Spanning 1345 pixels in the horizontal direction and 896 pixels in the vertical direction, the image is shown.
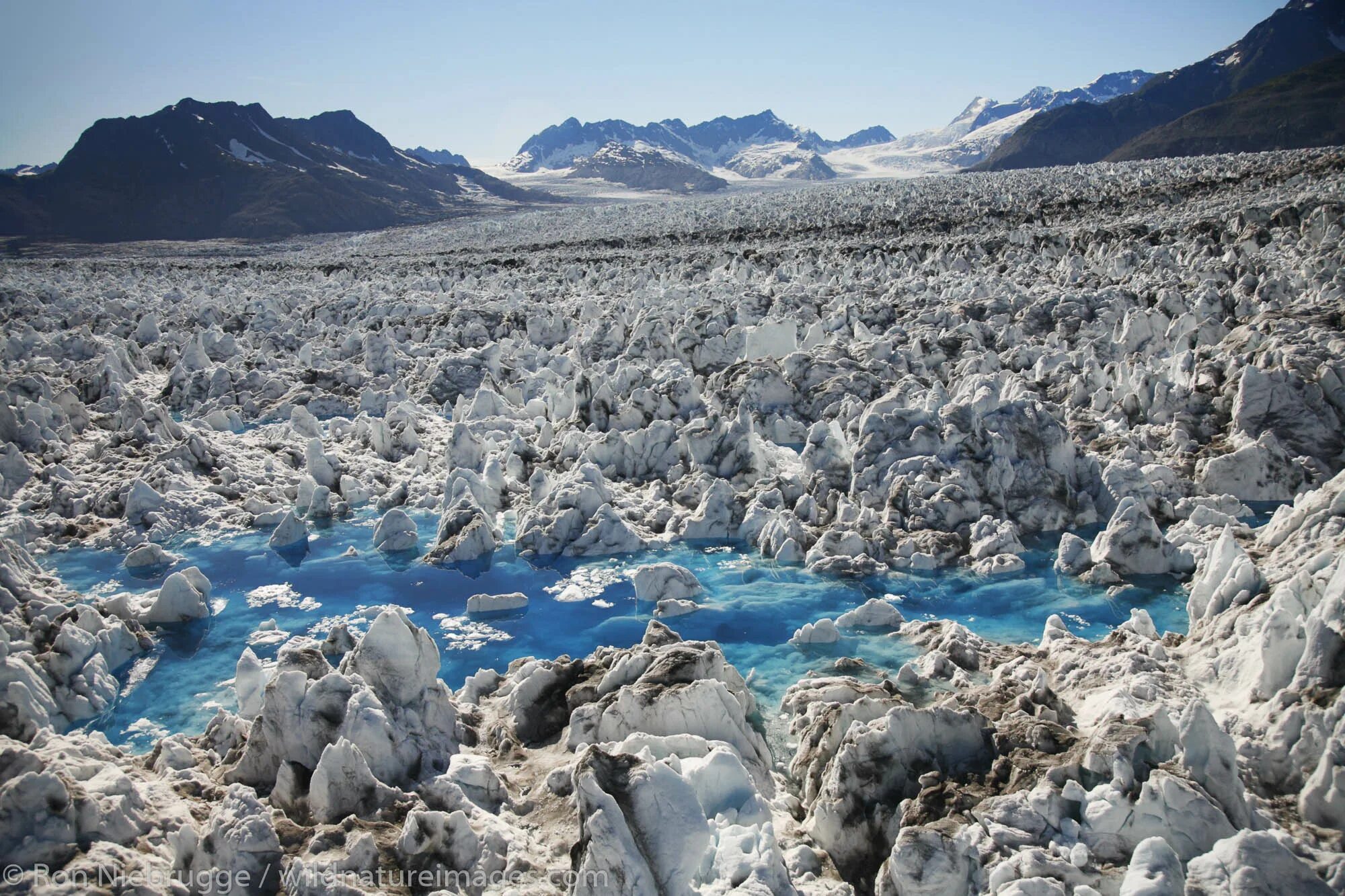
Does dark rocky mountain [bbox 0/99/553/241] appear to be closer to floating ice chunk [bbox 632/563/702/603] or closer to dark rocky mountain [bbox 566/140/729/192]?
dark rocky mountain [bbox 566/140/729/192]

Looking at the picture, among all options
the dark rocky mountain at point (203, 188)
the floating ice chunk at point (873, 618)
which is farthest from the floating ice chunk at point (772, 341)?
the dark rocky mountain at point (203, 188)

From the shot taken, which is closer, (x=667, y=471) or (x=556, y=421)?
(x=667, y=471)

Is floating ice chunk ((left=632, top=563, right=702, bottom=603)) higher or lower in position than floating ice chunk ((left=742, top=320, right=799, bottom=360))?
lower

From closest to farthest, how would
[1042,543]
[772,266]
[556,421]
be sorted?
[1042,543] < [556,421] < [772,266]

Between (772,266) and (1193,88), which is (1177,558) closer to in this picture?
(772,266)

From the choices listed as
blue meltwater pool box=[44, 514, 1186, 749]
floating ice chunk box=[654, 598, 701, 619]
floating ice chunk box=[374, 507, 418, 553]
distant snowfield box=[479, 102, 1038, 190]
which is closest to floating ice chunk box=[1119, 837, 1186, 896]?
blue meltwater pool box=[44, 514, 1186, 749]

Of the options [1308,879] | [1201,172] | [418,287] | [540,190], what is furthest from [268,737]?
[540,190]

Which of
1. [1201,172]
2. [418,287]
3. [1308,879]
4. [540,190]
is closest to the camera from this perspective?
[1308,879]
